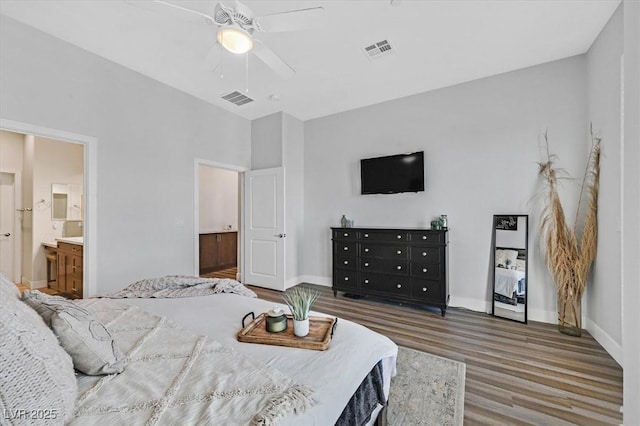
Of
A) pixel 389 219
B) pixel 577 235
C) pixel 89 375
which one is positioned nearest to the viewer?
pixel 89 375

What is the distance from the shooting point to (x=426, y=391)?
6.41 ft

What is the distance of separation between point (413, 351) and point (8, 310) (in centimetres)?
262

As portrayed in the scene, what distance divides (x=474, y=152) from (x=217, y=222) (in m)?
5.70

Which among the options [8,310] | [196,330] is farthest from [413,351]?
[8,310]

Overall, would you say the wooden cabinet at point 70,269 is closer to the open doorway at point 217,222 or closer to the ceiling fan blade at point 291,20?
the open doorway at point 217,222

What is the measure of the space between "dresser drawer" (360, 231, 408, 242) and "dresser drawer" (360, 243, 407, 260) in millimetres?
93

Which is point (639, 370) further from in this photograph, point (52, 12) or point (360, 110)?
point (52, 12)

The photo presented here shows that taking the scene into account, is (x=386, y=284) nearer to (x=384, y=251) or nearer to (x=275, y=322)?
(x=384, y=251)

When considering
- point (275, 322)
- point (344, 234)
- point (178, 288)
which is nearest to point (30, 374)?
point (275, 322)

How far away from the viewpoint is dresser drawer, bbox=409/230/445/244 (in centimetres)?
339

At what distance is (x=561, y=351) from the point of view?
2518mm

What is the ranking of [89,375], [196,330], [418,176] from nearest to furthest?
[89,375], [196,330], [418,176]

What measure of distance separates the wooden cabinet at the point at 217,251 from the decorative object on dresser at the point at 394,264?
3.29 metres

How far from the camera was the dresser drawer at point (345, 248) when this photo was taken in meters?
4.04
